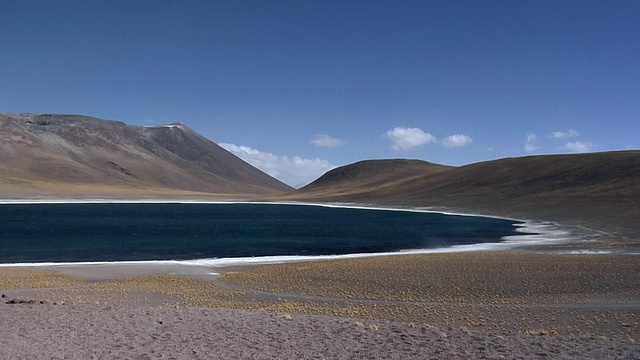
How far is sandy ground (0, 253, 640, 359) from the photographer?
11227mm

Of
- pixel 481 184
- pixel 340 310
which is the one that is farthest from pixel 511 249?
pixel 481 184

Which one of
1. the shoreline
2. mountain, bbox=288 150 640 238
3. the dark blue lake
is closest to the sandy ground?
the shoreline

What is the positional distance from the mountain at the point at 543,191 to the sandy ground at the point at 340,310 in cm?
2601

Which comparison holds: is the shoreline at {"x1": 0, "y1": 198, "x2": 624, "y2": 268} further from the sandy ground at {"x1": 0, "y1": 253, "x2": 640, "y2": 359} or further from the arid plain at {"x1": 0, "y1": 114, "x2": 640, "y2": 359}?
the sandy ground at {"x1": 0, "y1": 253, "x2": 640, "y2": 359}

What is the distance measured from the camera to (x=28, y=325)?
41.3 ft

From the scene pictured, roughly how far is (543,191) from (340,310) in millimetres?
79122

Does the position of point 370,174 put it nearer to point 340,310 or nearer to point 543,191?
point 543,191

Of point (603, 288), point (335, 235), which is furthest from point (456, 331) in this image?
point (335, 235)

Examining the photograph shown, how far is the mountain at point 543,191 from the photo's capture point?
66.9 metres

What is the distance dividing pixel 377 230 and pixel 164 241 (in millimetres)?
20370

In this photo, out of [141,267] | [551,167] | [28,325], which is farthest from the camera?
[551,167]

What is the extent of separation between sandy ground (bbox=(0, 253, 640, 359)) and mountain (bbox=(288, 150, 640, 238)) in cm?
2601

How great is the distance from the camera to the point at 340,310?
18.1m

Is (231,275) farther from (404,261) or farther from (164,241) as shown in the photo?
(164,241)
